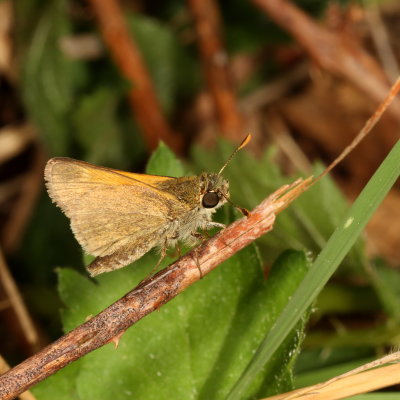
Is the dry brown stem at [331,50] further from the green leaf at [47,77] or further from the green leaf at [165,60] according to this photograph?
the green leaf at [47,77]

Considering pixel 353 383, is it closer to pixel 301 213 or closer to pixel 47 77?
pixel 301 213

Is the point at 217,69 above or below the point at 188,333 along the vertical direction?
above

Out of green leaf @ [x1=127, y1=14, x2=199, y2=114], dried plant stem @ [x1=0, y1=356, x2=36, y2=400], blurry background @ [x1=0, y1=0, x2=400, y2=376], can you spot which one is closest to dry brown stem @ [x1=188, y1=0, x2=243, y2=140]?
blurry background @ [x1=0, y1=0, x2=400, y2=376]

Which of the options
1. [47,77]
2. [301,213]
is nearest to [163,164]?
[301,213]

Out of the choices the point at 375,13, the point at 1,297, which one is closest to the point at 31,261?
the point at 1,297

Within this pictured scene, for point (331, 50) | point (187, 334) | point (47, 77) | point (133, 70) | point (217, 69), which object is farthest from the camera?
point (47, 77)

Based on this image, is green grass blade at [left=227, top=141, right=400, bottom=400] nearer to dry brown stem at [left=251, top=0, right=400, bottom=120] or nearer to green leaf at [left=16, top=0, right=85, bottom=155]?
dry brown stem at [left=251, top=0, right=400, bottom=120]

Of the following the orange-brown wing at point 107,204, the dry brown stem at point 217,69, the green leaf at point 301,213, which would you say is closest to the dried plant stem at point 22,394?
the orange-brown wing at point 107,204

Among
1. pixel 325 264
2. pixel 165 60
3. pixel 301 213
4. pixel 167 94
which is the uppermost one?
pixel 165 60
